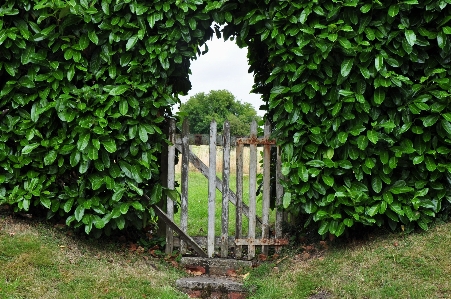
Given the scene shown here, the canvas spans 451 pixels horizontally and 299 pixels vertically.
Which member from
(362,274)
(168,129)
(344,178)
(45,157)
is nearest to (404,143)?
(344,178)

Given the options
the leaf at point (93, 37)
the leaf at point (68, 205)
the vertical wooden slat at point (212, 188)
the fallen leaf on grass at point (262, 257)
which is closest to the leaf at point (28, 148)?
the leaf at point (68, 205)

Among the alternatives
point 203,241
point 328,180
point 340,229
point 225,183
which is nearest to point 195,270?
point 203,241

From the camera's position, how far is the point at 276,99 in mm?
5164

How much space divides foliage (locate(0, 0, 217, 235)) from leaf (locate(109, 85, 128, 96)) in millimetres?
11

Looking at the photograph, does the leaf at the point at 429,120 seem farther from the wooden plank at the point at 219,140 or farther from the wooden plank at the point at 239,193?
the wooden plank at the point at 239,193

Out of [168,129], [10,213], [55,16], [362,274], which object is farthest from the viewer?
[168,129]

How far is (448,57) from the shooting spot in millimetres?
4707

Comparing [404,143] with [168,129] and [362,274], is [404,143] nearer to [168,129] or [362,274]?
[362,274]

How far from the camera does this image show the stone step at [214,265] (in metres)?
5.78

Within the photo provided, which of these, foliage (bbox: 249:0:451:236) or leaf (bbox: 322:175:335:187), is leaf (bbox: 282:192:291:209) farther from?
leaf (bbox: 322:175:335:187)

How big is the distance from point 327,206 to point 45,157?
331 cm

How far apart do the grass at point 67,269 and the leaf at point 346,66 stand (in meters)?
2.98

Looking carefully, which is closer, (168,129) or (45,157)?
(45,157)

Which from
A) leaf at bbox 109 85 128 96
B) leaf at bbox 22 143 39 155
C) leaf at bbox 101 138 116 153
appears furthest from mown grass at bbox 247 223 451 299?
leaf at bbox 22 143 39 155
